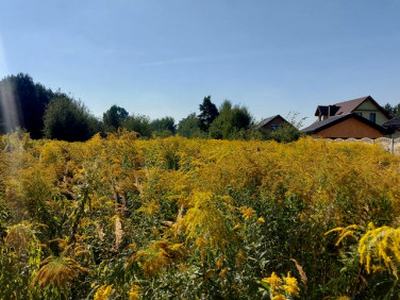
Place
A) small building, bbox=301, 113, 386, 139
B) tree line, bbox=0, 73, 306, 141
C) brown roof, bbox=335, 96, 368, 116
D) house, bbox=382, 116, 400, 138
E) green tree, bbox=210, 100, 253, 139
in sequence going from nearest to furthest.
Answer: tree line, bbox=0, 73, 306, 141, green tree, bbox=210, 100, 253, 139, small building, bbox=301, 113, 386, 139, house, bbox=382, 116, 400, 138, brown roof, bbox=335, 96, 368, 116

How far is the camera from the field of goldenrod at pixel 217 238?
1.41 meters

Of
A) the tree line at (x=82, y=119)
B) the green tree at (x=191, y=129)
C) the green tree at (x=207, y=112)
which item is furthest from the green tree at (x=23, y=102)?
the green tree at (x=207, y=112)

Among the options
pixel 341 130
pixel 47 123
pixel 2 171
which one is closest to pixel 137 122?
pixel 47 123

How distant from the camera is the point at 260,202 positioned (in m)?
2.03

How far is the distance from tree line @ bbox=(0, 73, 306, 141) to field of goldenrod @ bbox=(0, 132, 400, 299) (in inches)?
192

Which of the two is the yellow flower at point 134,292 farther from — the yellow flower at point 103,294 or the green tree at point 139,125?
the green tree at point 139,125

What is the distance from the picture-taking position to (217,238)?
1442mm

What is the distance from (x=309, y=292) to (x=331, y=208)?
1.66 feet

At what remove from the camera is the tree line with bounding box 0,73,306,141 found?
2013 cm

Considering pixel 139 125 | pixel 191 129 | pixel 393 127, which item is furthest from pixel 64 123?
pixel 393 127

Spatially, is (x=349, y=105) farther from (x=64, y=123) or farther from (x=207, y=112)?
(x=64, y=123)

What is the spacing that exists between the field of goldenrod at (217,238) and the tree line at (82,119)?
4.89 meters

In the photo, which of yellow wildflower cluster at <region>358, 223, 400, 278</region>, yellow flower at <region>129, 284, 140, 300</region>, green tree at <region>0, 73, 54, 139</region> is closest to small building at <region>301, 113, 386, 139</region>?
green tree at <region>0, 73, 54, 139</region>

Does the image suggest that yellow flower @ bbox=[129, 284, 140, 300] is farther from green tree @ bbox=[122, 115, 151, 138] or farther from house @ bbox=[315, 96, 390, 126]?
house @ bbox=[315, 96, 390, 126]
